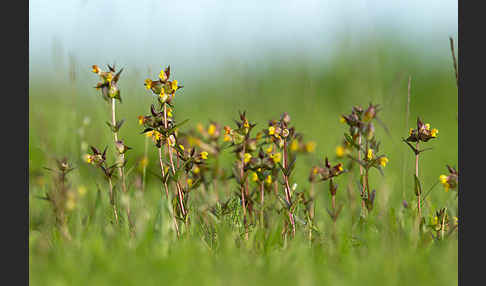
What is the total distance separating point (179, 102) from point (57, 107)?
2099 mm

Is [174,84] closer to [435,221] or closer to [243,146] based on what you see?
[243,146]

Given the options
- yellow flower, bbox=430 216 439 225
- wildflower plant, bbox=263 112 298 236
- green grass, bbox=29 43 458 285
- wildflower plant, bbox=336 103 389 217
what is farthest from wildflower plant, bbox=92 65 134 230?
yellow flower, bbox=430 216 439 225

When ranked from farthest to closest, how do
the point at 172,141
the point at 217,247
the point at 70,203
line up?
1. the point at 172,141
2. the point at 217,247
3. the point at 70,203

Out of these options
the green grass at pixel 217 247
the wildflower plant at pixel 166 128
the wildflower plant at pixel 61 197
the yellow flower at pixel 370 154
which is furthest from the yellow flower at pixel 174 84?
the yellow flower at pixel 370 154

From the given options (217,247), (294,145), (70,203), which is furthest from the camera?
(294,145)

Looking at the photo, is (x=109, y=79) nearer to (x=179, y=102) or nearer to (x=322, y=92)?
(x=179, y=102)

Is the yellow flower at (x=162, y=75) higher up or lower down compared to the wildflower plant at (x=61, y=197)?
higher up

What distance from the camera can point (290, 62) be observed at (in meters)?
6.84

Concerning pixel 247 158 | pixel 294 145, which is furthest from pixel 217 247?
pixel 294 145

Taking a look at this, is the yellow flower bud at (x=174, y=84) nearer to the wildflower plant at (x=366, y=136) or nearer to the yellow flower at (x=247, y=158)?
the yellow flower at (x=247, y=158)

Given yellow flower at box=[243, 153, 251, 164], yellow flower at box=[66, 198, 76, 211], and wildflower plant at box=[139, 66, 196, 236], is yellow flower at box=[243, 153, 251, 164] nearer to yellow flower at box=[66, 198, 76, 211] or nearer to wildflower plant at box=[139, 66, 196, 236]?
wildflower plant at box=[139, 66, 196, 236]

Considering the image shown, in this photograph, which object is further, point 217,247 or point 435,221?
point 435,221

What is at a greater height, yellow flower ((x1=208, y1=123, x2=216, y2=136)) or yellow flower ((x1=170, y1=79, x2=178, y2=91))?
yellow flower ((x1=170, y1=79, x2=178, y2=91))

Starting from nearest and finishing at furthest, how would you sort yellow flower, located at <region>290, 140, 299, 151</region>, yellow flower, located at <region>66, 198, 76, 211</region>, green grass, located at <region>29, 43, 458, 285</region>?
green grass, located at <region>29, 43, 458, 285</region>
yellow flower, located at <region>66, 198, 76, 211</region>
yellow flower, located at <region>290, 140, 299, 151</region>
